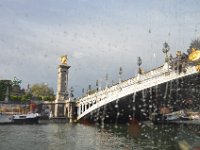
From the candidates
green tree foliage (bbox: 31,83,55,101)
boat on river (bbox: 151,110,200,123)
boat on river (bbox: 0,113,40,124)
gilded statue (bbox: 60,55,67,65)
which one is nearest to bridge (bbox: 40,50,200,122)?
gilded statue (bbox: 60,55,67,65)

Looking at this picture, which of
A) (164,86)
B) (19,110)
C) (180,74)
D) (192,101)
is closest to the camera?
(180,74)

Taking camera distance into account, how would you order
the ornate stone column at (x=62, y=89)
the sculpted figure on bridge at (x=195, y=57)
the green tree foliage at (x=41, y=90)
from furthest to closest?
the green tree foliage at (x=41, y=90) < the ornate stone column at (x=62, y=89) < the sculpted figure on bridge at (x=195, y=57)

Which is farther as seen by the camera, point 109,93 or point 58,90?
point 58,90

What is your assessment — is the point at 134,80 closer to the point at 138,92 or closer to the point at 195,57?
the point at 138,92

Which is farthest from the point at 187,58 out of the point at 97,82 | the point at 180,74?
the point at 97,82

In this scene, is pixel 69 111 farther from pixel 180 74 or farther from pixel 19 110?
pixel 180 74

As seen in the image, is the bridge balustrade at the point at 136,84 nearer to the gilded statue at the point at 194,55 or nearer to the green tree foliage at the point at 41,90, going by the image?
the gilded statue at the point at 194,55

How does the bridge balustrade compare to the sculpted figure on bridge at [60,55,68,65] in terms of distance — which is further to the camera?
the sculpted figure on bridge at [60,55,68,65]

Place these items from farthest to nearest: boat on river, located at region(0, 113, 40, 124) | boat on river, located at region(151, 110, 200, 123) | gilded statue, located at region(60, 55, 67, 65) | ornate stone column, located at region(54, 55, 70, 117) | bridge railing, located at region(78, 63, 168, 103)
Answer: gilded statue, located at region(60, 55, 67, 65)
ornate stone column, located at region(54, 55, 70, 117)
boat on river, located at region(151, 110, 200, 123)
boat on river, located at region(0, 113, 40, 124)
bridge railing, located at region(78, 63, 168, 103)

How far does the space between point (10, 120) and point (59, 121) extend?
25.2 ft

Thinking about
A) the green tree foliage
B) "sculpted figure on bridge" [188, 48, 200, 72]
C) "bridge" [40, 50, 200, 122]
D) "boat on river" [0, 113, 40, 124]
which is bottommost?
"boat on river" [0, 113, 40, 124]

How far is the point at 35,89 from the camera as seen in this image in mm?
96938

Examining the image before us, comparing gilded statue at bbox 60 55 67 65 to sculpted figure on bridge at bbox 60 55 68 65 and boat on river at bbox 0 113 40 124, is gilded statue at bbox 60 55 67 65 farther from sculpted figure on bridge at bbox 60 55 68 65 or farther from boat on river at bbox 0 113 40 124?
boat on river at bbox 0 113 40 124

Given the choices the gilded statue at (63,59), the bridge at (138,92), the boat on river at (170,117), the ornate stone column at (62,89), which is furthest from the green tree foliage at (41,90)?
the boat on river at (170,117)
